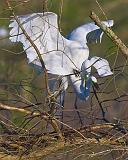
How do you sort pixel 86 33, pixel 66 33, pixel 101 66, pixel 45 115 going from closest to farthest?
pixel 45 115 < pixel 101 66 < pixel 86 33 < pixel 66 33

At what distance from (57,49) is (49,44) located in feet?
0.26

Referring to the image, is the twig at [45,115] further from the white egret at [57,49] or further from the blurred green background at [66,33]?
the blurred green background at [66,33]

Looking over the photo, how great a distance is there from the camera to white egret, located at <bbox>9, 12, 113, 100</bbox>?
2627mm

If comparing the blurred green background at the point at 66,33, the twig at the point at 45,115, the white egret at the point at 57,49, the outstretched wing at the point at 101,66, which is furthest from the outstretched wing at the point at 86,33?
the twig at the point at 45,115

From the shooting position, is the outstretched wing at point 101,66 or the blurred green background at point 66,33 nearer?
the outstretched wing at point 101,66

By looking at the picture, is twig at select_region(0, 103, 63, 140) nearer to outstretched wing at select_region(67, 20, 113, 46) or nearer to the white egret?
the white egret

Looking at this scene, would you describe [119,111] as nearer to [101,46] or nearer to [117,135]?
[117,135]

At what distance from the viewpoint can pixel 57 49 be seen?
263 cm

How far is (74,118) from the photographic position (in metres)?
2.74

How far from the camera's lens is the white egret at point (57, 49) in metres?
2.63

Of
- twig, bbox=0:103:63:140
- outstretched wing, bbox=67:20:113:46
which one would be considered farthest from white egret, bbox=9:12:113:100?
twig, bbox=0:103:63:140

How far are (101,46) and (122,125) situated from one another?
2.14 metres

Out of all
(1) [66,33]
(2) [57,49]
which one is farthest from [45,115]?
(1) [66,33]

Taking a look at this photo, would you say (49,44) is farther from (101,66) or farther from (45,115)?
(45,115)
